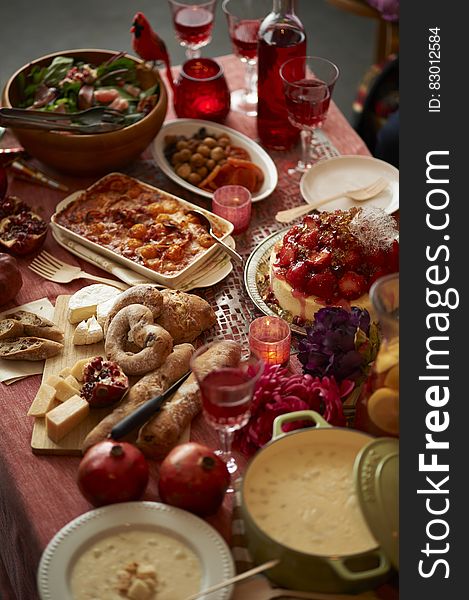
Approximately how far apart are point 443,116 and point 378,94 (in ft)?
5.80

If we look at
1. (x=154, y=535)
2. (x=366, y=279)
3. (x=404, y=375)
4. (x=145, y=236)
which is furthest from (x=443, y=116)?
(x=154, y=535)

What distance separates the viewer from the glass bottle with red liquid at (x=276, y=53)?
2471 millimetres

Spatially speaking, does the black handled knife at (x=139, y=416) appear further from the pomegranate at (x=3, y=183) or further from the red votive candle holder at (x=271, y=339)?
the pomegranate at (x=3, y=183)

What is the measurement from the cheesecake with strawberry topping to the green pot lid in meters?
0.55

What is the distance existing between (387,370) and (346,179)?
109 centimetres

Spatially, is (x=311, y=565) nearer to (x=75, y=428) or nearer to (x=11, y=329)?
(x=75, y=428)

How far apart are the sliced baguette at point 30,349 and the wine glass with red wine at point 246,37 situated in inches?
46.5

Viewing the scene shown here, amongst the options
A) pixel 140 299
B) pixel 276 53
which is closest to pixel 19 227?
pixel 140 299

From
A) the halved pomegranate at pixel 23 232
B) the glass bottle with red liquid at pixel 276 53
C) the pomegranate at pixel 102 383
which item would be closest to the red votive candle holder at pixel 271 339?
the pomegranate at pixel 102 383

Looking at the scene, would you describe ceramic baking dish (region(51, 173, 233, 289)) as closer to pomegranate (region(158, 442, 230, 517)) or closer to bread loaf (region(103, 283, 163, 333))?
bread loaf (region(103, 283, 163, 333))

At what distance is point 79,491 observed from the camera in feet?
5.48

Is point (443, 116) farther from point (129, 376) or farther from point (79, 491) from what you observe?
point (79, 491)

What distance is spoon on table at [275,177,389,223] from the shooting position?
237cm

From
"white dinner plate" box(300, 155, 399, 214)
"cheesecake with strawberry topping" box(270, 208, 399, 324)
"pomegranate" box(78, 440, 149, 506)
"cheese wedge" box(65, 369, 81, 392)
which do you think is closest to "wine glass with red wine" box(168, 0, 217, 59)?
"white dinner plate" box(300, 155, 399, 214)
